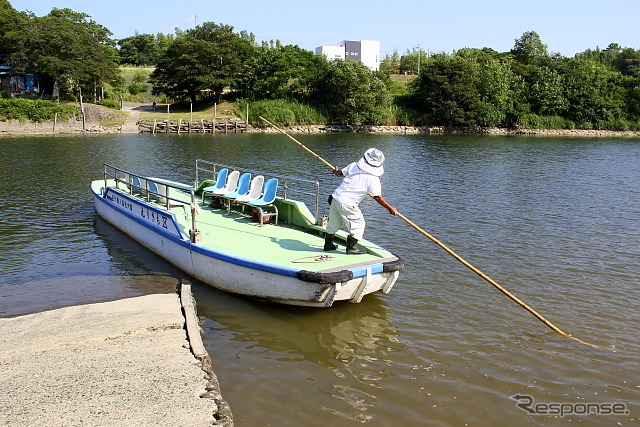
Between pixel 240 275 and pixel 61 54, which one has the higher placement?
pixel 61 54

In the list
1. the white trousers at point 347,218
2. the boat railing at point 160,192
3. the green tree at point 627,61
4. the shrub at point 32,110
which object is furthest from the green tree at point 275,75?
the green tree at point 627,61

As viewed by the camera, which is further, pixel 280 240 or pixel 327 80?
pixel 327 80

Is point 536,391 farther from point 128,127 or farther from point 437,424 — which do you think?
point 128,127

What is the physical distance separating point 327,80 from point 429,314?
61.9 metres

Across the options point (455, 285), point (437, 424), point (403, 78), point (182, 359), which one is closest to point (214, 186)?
point (455, 285)

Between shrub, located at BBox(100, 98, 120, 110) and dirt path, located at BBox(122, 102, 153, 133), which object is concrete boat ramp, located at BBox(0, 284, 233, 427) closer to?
dirt path, located at BBox(122, 102, 153, 133)

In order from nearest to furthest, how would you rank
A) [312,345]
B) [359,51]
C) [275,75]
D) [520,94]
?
[312,345] → [275,75] → [520,94] → [359,51]

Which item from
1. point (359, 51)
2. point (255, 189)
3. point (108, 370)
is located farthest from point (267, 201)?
point (359, 51)

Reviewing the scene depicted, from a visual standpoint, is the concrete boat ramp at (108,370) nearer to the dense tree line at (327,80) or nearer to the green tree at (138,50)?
the dense tree line at (327,80)

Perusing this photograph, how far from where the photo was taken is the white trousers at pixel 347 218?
9375mm

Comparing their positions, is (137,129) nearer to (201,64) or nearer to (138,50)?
(201,64)

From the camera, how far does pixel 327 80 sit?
225 ft

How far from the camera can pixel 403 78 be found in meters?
96.3

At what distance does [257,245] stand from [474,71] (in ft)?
223
